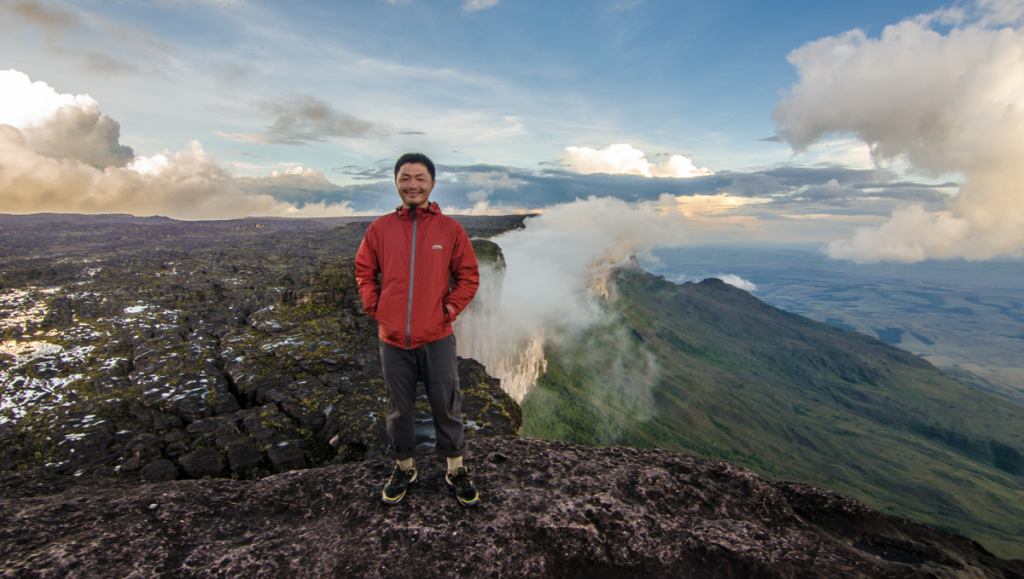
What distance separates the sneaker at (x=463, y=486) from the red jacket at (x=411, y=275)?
1.97 m

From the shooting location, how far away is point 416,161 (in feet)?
19.0

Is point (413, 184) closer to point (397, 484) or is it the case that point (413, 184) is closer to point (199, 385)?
point (397, 484)

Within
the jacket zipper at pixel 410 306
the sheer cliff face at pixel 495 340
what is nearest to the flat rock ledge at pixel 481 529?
the jacket zipper at pixel 410 306

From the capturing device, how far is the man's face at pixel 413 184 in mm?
5613

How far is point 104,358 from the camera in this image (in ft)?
51.5

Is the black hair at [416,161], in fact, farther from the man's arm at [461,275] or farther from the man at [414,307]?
the man's arm at [461,275]

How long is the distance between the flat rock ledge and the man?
76 cm

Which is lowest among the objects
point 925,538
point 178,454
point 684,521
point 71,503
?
point 178,454

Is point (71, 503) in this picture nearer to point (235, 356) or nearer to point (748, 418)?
point (235, 356)

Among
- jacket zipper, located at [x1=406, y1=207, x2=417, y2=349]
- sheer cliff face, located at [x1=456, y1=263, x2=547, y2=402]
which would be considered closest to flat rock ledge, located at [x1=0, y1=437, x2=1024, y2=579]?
jacket zipper, located at [x1=406, y1=207, x2=417, y2=349]

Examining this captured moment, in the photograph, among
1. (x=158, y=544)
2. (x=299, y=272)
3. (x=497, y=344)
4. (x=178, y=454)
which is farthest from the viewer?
(x=497, y=344)

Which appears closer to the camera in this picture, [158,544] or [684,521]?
[158,544]

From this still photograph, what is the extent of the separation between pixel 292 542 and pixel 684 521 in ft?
15.9

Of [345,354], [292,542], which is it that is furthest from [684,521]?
[345,354]
